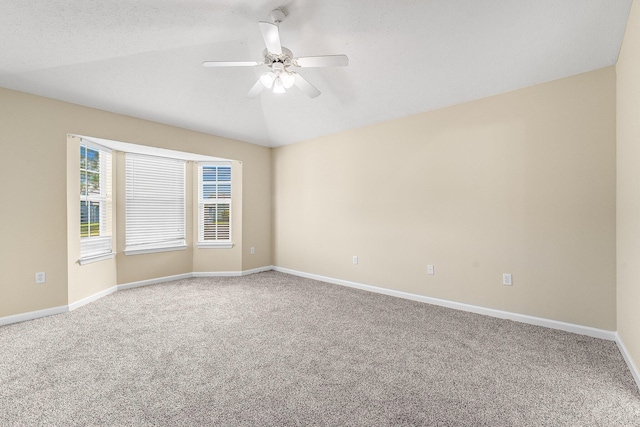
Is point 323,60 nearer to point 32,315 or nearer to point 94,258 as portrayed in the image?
point 94,258

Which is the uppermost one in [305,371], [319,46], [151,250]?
[319,46]

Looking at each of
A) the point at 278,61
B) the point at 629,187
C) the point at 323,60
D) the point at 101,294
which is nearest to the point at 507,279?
the point at 629,187

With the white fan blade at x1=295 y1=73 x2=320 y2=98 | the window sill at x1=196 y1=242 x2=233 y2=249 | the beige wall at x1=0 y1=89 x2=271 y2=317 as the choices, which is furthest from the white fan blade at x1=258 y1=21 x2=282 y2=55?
the window sill at x1=196 y1=242 x2=233 y2=249

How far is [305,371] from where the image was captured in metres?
2.04

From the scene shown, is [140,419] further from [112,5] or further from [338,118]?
[338,118]

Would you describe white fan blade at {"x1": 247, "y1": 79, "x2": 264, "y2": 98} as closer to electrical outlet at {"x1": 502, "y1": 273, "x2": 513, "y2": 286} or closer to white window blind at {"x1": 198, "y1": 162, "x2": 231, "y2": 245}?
white window blind at {"x1": 198, "y1": 162, "x2": 231, "y2": 245}

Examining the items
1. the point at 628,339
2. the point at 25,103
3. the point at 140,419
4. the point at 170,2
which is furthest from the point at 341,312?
the point at 25,103

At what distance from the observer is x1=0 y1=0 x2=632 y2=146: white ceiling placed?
2.23m

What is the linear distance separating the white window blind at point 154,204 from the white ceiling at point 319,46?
108cm

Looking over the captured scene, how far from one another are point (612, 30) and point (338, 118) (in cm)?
277

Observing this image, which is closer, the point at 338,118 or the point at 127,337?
the point at 127,337

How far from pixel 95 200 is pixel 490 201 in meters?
5.04

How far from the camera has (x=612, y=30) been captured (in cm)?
219

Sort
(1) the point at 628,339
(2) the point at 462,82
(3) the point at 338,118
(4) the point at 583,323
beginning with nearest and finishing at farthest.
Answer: (1) the point at 628,339 → (4) the point at 583,323 → (2) the point at 462,82 → (3) the point at 338,118
